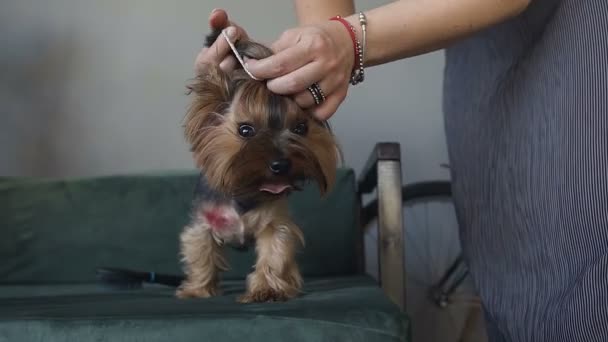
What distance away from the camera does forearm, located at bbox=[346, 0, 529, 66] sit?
0.93 m

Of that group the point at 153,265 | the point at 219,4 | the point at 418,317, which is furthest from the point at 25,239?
the point at 418,317

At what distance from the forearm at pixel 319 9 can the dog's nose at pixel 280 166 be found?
0.26m

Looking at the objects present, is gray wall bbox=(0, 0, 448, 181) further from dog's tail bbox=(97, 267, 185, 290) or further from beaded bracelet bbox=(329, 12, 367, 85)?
beaded bracelet bbox=(329, 12, 367, 85)

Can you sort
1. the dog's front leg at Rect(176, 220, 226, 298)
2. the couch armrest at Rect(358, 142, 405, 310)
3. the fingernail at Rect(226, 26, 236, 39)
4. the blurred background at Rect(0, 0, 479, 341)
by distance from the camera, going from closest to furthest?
the fingernail at Rect(226, 26, 236, 39) < the dog's front leg at Rect(176, 220, 226, 298) < the couch armrest at Rect(358, 142, 405, 310) < the blurred background at Rect(0, 0, 479, 341)

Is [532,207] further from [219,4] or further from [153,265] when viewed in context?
[219,4]

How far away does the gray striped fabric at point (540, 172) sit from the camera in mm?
842

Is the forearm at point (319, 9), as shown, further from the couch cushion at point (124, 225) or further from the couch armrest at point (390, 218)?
the couch cushion at point (124, 225)

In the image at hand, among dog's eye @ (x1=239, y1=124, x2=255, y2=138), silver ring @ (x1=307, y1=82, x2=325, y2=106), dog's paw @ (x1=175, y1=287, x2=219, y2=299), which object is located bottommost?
dog's paw @ (x1=175, y1=287, x2=219, y2=299)

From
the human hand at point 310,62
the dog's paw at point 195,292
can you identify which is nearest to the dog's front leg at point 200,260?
the dog's paw at point 195,292

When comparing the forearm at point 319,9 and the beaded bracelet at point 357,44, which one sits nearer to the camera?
Result: the beaded bracelet at point 357,44

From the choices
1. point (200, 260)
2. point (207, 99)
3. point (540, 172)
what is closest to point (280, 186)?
point (207, 99)

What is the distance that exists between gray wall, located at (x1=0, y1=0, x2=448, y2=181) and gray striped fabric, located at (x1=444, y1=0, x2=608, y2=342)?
0.89 meters

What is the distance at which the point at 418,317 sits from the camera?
6.57 feet

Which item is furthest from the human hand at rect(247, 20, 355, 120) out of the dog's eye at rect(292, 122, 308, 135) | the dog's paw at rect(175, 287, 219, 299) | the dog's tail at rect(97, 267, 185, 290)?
the dog's tail at rect(97, 267, 185, 290)
